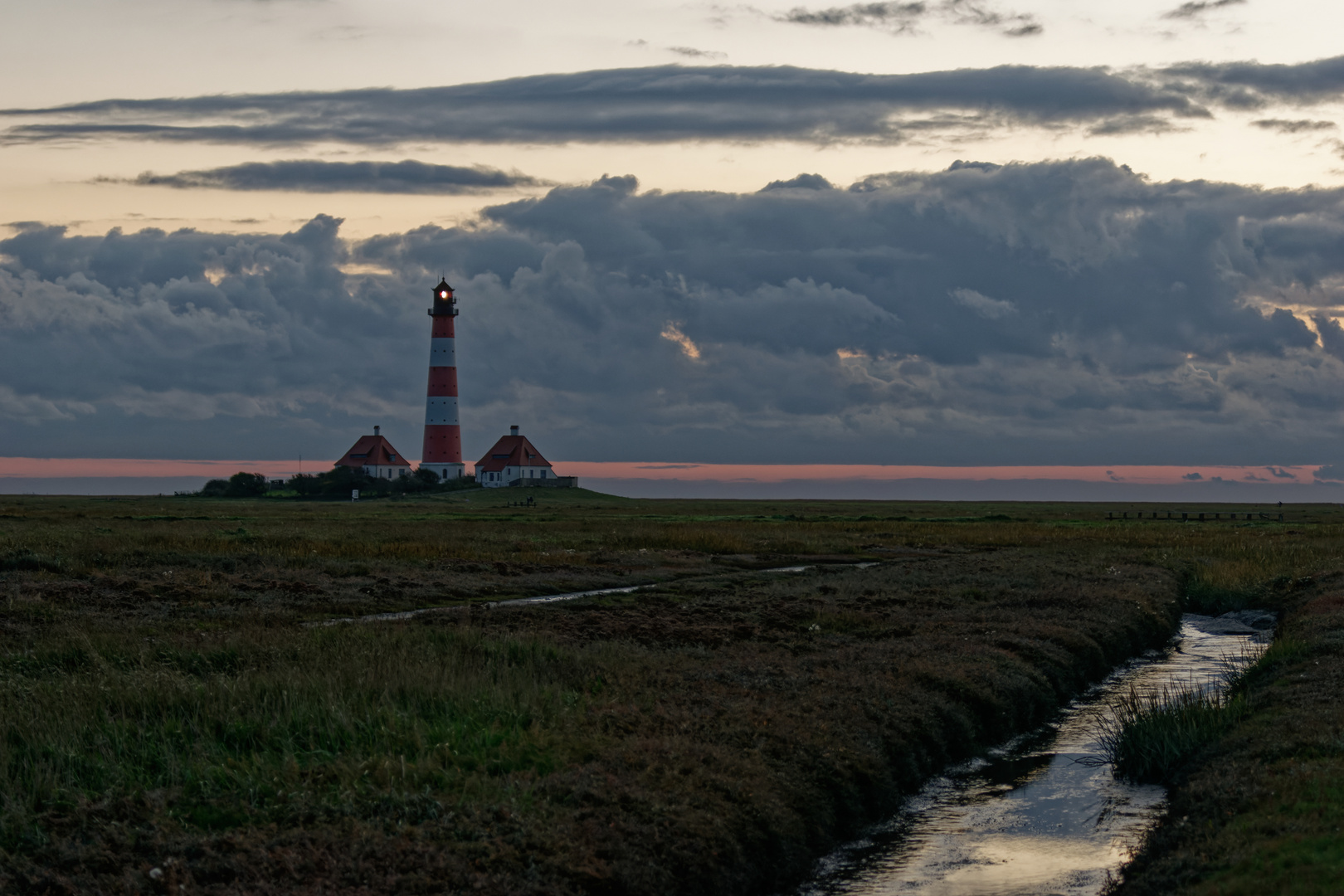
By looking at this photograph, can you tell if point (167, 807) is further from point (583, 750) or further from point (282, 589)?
point (282, 589)

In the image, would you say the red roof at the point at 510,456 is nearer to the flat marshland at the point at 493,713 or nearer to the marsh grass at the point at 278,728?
the flat marshland at the point at 493,713

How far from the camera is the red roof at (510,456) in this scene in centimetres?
17112

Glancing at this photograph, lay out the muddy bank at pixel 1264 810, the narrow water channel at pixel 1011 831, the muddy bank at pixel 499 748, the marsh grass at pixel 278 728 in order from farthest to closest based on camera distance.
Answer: the narrow water channel at pixel 1011 831
the marsh grass at pixel 278 728
the muddy bank at pixel 1264 810
the muddy bank at pixel 499 748

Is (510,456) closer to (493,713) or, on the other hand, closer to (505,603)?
(505,603)

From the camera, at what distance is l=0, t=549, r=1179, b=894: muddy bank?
34.9 feet

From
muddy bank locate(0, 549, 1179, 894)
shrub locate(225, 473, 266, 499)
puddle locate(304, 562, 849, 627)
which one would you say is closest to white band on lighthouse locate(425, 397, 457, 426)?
shrub locate(225, 473, 266, 499)

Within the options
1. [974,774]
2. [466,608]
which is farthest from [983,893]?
[466,608]

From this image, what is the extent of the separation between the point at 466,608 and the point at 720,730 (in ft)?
63.2

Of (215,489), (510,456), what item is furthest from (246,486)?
(510,456)

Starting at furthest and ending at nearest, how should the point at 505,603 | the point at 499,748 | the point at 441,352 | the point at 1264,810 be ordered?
1. the point at 441,352
2. the point at 505,603
3. the point at 499,748
4. the point at 1264,810

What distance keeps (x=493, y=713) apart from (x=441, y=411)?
137160 mm

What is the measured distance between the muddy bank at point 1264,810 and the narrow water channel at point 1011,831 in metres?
0.61

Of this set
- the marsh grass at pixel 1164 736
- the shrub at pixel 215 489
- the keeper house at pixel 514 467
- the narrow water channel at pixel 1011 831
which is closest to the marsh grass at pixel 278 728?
the narrow water channel at pixel 1011 831

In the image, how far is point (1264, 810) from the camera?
12789mm
